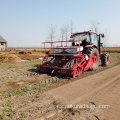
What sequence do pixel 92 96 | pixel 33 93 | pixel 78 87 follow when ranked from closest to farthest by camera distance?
pixel 92 96 → pixel 33 93 → pixel 78 87

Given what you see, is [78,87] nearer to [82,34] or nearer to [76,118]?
[76,118]

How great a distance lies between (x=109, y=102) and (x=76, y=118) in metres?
1.28

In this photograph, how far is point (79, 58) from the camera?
22.2 ft

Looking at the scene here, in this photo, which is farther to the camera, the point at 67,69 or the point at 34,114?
the point at 67,69

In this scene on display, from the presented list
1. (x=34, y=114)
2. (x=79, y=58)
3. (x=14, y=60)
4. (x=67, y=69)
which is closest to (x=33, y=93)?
(x=34, y=114)

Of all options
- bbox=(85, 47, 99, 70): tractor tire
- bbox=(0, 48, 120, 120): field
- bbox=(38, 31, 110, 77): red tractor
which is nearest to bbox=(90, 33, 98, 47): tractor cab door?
bbox=(38, 31, 110, 77): red tractor

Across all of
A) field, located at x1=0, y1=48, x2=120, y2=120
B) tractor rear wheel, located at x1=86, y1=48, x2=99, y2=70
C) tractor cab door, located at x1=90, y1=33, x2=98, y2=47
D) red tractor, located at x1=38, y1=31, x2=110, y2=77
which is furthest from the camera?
tractor cab door, located at x1=90, y1=33, x2=98, y2=47

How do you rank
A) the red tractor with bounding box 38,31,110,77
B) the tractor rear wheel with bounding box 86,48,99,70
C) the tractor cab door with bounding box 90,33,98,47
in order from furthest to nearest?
the tractor cab door with bounding box 90,33,98,47, the tractor rear wheel with bounding box 86,48,99,70, the red tractor with bounding box 38,31,110,77

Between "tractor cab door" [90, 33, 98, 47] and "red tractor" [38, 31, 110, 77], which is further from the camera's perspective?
"tractor cab door" [90, 33, 98, 47]

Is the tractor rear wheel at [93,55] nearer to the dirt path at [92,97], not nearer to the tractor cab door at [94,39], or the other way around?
the tractor cab door at [94,39]

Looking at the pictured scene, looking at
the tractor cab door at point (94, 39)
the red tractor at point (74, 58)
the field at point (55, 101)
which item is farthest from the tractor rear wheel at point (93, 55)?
the field at point (55, 101)

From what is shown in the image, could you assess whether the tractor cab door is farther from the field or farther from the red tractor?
the field

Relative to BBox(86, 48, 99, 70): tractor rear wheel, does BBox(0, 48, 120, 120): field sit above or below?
below

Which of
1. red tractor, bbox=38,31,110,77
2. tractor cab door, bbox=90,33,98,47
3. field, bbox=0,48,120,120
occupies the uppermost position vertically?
tractor cab door, bbox=90,33,98,47
